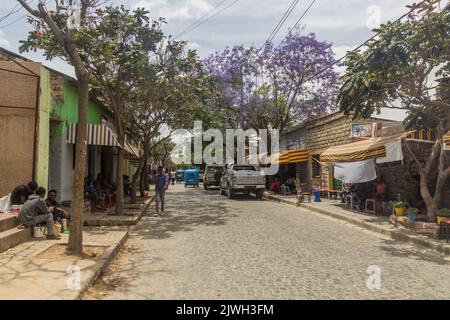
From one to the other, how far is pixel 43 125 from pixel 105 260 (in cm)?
636

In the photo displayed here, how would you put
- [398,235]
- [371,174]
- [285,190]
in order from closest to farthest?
[398,235] < [371,174] < [285,190]

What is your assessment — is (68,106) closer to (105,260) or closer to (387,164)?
(105,260)

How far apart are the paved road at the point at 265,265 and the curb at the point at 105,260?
0.10 meters

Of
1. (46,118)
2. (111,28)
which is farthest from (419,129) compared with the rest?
(46,118)

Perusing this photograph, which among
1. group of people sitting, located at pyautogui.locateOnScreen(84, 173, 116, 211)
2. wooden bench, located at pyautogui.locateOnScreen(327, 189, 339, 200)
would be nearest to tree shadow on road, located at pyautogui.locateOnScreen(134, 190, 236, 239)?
group of people sitting, located at pyautogui.locateOnScreen(84, 173, 116, 211)

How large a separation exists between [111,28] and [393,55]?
333 inches

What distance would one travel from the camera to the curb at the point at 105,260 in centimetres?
564

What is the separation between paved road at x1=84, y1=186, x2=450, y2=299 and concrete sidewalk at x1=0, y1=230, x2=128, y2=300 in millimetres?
255

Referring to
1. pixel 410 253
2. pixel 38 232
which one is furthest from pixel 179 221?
pixel 410 253

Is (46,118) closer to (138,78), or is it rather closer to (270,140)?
(138,78)

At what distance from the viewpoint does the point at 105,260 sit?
7.34m

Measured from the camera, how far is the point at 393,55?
401 inches

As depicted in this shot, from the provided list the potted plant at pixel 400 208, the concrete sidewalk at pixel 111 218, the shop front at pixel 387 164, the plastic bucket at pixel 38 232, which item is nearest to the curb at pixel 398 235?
the potted plant at pixel 400 208
